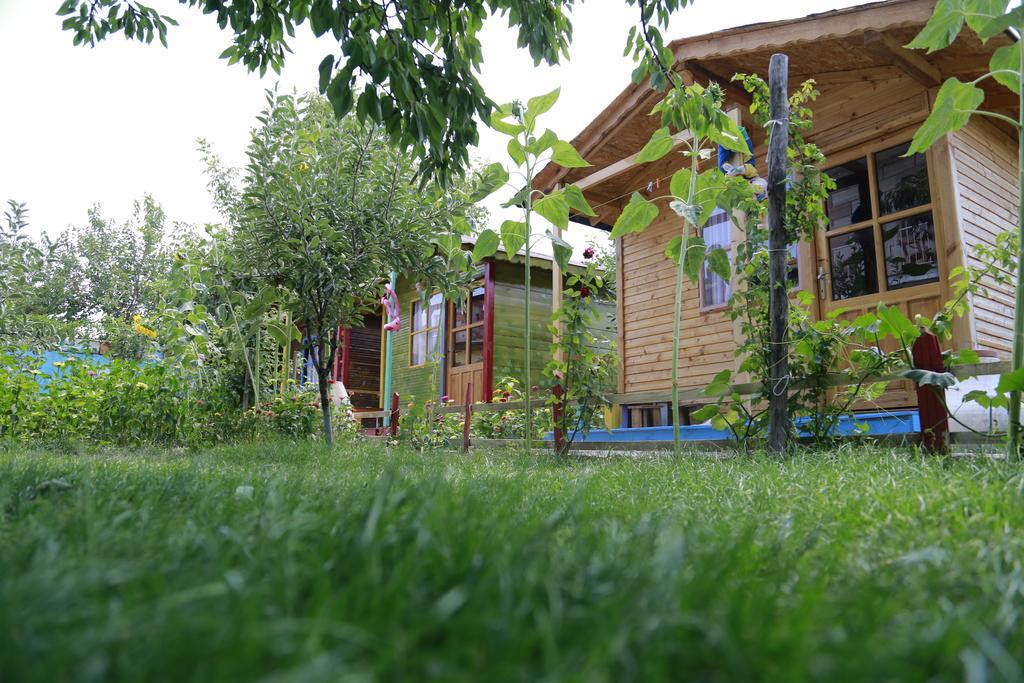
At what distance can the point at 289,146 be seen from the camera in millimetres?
5770

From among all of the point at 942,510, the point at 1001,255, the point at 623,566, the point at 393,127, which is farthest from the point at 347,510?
the point at 1001,255

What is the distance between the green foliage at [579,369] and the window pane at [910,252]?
10.4 ft

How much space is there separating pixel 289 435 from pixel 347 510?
642cm

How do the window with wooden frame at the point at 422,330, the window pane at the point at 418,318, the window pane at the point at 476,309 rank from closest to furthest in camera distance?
the window pane at the point at 476,309, the window with wooden frame at the point at 422,330, the window pane at the point at 418,318

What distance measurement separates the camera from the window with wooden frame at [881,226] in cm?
615

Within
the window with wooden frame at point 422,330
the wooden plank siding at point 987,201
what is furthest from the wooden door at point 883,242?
the window with wooden frame at point 422,330

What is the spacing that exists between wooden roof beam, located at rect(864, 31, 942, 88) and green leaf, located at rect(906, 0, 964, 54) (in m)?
2.58

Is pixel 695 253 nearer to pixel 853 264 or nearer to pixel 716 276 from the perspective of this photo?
pixel 853 264

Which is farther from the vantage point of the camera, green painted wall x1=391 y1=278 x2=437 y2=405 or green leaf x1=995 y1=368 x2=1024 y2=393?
green painted wall x1=391 y1=278 x2=437 y2=405

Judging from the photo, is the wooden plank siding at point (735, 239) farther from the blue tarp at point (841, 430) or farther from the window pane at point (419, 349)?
the window pane at point (419, 349)

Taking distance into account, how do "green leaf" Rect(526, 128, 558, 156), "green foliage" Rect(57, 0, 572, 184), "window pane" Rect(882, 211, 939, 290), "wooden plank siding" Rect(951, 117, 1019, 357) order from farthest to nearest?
"window pane" Rect(882, 211, 939, 290), "wooden plank siding" Rect(951, 117, 1019, 357), "green leaf" Rect(526, 128, 558, 156), "green foliage" Rect(57, 0, 572, 184)

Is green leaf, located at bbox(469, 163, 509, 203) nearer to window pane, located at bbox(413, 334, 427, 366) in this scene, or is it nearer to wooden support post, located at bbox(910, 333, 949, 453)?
wooden support post, located at bbox(910, 333, 949, 453)

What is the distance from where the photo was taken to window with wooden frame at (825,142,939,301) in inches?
242

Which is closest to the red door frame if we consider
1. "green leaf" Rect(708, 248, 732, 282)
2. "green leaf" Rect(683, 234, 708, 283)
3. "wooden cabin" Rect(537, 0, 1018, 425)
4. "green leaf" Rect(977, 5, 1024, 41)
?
"wooden cabin" Rect(537, 0, 1018, 425)
